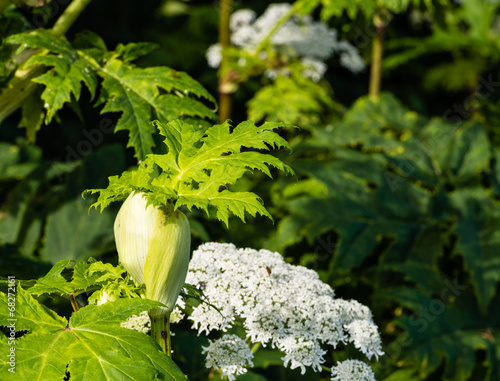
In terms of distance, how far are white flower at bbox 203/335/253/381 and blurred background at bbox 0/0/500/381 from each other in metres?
0.38

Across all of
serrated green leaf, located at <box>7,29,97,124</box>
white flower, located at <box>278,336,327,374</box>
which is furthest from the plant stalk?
white flower, located at <box>278,336,327,374</box>

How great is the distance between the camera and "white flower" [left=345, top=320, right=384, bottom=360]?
2.74ft

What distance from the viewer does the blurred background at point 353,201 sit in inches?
72.6

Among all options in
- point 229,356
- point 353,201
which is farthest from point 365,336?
point 353,201

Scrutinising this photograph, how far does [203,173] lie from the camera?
750mm

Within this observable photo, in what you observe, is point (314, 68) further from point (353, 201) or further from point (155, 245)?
point (155, 245)

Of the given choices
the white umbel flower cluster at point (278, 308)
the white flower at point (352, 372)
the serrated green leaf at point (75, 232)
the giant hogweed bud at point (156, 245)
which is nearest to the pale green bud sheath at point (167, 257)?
the giant hogweed bud at point (156, 245)

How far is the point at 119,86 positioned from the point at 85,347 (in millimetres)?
692

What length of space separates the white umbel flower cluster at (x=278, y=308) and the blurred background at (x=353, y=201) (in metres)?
0.31

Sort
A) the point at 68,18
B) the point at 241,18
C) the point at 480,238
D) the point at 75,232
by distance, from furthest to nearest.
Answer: the point at 241,18 → the point at 480,238 → the point at 75,232 → the point at 68,18

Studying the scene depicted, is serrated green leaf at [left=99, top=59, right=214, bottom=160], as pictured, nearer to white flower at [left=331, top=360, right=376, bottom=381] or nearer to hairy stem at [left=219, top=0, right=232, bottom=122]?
white flower at [left=331, top=360, right=376, bottom=381]

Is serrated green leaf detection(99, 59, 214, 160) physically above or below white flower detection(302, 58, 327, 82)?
above

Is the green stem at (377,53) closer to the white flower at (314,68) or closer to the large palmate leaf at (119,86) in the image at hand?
the white flower at (314,68)

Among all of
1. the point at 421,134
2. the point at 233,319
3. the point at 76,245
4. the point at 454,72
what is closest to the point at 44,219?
the point at 76,245
